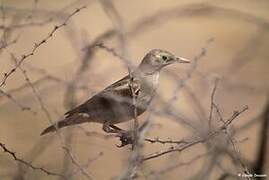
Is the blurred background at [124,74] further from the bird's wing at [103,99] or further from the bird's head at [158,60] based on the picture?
the bird's head at [158,60]

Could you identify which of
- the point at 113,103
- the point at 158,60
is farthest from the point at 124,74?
the point at 113,103

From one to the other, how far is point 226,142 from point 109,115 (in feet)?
5.14

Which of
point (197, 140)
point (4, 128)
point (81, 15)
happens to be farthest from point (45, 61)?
point (197, 140)

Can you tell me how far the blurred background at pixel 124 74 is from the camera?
3540mm

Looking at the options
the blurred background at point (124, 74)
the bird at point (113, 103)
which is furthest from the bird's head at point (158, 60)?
the blurred background at point (124, 74)

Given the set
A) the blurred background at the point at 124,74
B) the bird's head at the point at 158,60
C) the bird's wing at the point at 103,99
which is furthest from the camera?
the bird's head at the point at 158,60

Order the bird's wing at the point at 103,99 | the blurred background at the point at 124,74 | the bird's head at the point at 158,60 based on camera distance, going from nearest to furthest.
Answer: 1. the blurred background at the point at 124,74
2. the bird's wing at the point at 103,99
3. the bird's head at the point at 158,60

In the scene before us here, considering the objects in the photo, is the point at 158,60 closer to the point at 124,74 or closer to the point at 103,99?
the point at 103,99

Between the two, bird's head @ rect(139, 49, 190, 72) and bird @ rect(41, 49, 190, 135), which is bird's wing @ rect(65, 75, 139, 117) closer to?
bird @ rect(41, 49, 190, 135)

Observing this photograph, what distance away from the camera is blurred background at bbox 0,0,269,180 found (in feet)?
11.6

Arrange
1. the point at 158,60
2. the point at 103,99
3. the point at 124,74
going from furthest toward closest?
1. the point at 124,74
2. the point at 158,60
3. the point at 103,99

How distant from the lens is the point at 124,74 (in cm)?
645

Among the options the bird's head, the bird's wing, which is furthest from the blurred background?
the bird's head

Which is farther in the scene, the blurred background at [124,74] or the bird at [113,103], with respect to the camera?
the bird at [113,103]
